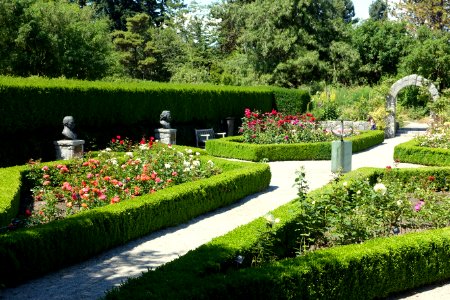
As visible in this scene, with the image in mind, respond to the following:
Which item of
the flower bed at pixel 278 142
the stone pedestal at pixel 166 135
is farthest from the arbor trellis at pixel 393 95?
the stone pedestal at pixel 166 135

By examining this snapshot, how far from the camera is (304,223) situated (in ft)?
20.5

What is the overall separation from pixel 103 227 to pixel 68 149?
6627mm

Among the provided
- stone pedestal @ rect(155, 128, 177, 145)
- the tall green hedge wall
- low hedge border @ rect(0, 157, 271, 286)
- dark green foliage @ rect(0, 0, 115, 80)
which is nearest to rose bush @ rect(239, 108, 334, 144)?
stone pedestal @ rect(155, 128, 177, 145)

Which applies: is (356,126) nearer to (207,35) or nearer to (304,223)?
(304,223)

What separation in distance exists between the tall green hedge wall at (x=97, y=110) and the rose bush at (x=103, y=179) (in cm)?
291

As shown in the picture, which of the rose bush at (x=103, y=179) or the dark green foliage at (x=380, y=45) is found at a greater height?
the dark green foliage at (x=380, y=45)

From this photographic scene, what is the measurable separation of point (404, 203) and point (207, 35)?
3640cm

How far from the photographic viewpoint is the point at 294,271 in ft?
14.5

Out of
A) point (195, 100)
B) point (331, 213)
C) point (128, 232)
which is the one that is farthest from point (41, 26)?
point (331, 213)

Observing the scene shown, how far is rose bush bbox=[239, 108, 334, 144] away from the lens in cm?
1542

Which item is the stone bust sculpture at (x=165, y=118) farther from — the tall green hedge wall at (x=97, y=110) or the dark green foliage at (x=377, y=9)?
the dark green foliage at (x=377, y=9)

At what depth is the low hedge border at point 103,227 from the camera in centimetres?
529

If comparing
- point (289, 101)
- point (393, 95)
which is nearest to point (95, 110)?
point (289, 101)

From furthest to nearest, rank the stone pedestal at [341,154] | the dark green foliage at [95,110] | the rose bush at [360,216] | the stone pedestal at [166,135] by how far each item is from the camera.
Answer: the stone pedestal at [166,135]
the dark green foliage at [95,110]
the stone pedestal at [341,154]
the rose bush at [360,216]
